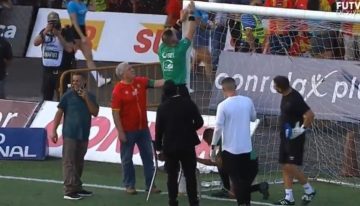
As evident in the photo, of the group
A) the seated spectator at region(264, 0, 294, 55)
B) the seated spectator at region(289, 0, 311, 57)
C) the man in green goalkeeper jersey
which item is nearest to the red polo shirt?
the man in green goalkeeper jersey

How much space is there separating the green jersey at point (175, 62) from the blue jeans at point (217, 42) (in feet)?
3.05

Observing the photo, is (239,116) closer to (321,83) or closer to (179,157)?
(179,157)

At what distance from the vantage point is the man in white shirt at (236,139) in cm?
1398

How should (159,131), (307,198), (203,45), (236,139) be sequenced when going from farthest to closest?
1. (203,45)
2. (307,198)
3. (159,131)
4. (236,139)

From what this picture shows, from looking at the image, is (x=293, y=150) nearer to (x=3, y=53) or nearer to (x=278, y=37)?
(x=278, y=37)

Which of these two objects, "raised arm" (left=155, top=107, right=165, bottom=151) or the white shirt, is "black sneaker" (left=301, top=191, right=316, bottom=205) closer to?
the white shirt

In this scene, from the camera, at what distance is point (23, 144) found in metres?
17.8

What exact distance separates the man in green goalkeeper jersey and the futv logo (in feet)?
15.1

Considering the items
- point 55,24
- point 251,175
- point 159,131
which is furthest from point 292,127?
point 55,24

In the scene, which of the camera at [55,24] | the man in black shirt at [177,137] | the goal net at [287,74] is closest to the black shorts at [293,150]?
the man in black shirt at [177,137]

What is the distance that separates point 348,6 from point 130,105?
19.7 feet

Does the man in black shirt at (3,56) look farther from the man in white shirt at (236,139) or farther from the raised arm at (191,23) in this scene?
the man in white shirt at (236,139)

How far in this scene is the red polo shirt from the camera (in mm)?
15305

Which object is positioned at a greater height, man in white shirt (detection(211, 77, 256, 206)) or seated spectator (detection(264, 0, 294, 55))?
seated spectator (detection(264, 0, 294, 55))
